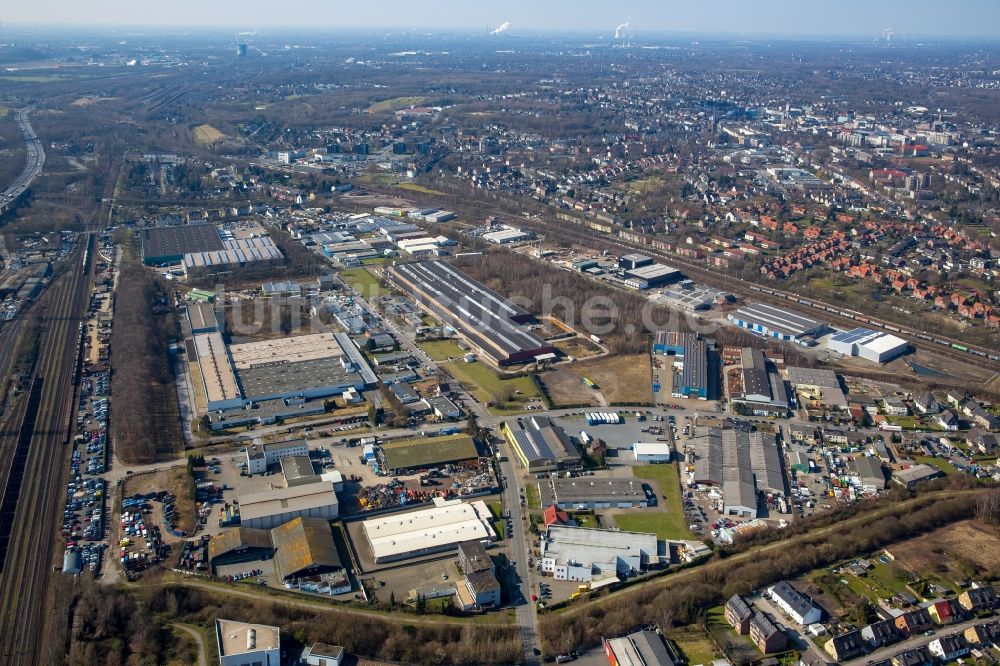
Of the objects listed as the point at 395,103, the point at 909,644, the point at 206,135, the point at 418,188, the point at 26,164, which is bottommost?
the point at 909,644

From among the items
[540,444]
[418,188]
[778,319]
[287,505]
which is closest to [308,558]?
[287,505]

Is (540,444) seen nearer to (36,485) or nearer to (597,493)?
(597,493)

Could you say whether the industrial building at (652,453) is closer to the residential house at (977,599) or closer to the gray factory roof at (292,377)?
the residential house at (977,599)

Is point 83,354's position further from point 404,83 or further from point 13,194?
point 404,83

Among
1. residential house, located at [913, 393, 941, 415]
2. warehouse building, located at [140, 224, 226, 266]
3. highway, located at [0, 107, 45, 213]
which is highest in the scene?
highway, located at [0, 107, 45, 213]

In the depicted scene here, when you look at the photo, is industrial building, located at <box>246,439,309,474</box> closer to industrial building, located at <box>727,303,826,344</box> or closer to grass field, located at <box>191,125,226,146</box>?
industrial building, located at <box>727,303,826,344</box>

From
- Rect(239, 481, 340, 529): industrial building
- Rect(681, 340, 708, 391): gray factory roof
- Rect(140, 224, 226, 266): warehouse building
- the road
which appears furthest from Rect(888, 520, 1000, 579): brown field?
Rect(140, 224, 226, 266): warehouse building
